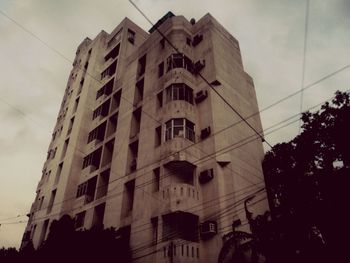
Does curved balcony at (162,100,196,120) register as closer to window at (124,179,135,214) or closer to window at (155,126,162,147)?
window at (155,126,162,147)

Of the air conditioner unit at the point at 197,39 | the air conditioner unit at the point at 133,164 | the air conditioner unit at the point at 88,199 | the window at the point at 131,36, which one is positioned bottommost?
the air conditioner unit at the point at 88,199

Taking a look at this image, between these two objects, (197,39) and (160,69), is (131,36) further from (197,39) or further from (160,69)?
(197,39)

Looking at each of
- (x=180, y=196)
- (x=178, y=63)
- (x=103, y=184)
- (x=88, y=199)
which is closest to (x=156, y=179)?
(x=180, y=196)

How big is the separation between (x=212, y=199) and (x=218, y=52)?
41.7 feet

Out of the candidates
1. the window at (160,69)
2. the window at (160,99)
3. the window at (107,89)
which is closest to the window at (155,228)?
the window at (160,99)

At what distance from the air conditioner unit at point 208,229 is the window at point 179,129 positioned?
19.0 ft

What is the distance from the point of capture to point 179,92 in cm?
2156

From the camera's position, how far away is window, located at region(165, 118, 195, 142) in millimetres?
19297

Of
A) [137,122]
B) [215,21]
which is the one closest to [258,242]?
[137,122]

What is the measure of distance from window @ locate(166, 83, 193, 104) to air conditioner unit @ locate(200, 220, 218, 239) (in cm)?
920

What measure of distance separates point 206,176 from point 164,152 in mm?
3148

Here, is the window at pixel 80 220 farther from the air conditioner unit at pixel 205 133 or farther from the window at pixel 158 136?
the air conditioner unit at pixel 205 133

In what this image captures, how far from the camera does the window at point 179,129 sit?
1930 centimetres

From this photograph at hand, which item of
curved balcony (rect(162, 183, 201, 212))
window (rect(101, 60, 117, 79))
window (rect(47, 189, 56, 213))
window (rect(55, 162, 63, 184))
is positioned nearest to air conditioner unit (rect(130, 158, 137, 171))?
curved balcony (rect(162, 183, 201, 212))
